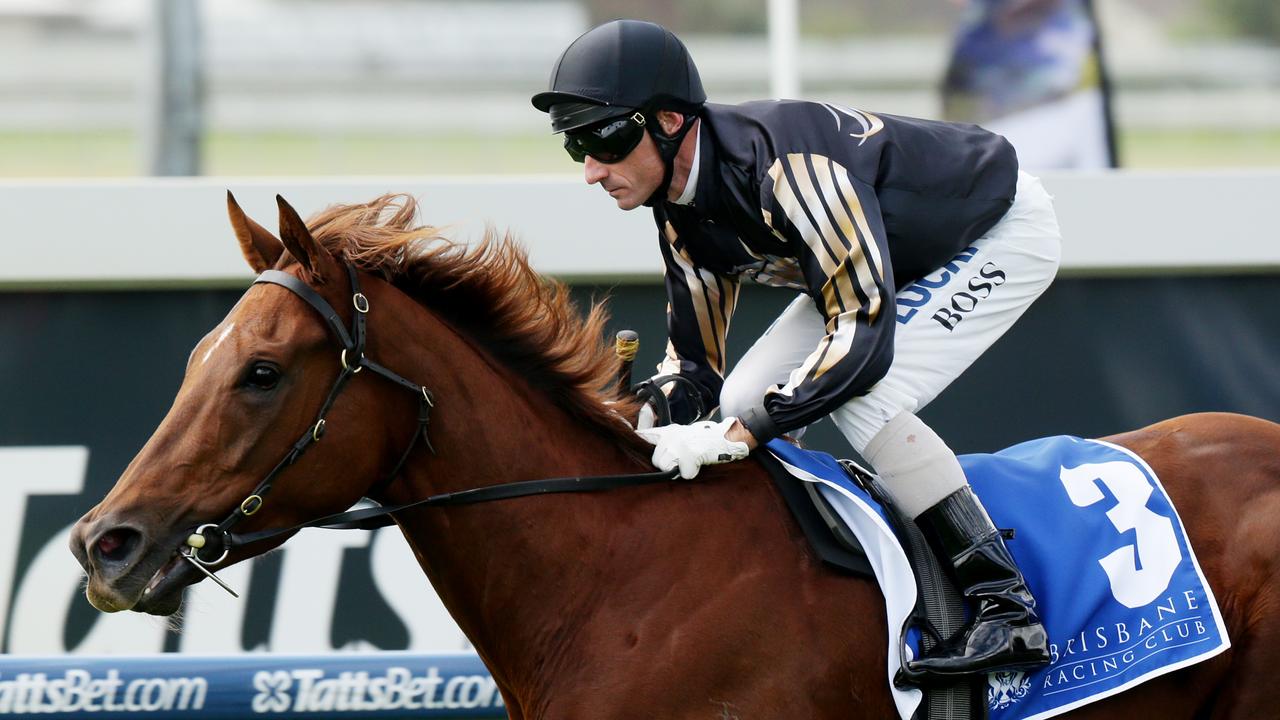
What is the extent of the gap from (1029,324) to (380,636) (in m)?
2.49

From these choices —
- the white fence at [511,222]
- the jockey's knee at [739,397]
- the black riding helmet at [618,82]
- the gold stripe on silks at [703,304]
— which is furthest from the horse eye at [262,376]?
the white fence at [511,222]

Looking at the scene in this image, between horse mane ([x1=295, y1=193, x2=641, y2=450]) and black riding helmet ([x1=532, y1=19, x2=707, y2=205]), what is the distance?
28cm

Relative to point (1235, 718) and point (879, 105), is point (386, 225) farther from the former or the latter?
point (879, 105)

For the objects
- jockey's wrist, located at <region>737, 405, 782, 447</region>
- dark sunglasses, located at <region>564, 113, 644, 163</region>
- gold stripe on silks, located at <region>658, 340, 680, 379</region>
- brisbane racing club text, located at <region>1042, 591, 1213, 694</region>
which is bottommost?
brisbane racing club text, located at <region>1042, 591, 1213, 694</region>

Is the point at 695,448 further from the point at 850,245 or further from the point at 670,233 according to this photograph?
the point at 670,233

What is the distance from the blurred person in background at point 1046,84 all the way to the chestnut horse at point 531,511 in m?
2.83

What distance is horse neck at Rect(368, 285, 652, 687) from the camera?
2.41 m

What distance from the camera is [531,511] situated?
244cm

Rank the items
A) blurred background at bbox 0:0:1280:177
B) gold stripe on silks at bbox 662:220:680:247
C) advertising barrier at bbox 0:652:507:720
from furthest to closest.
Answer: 1. blurred background at bbox 0:0:1280:177
2. advertising barrier at bbox 0:652:507:720
3. gold stripe on silks at bbox 662:220:680:247

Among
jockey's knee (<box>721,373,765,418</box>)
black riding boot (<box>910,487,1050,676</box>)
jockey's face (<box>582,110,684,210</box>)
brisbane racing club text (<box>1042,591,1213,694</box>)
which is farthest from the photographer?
jockey's knee (<box>721,373,765,418</box>)

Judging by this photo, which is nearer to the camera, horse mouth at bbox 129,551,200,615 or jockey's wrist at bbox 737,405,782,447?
horse mouth at bbox 129,551,200,615

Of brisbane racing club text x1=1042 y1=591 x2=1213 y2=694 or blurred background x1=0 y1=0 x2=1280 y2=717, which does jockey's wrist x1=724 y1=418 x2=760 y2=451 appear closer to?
brisbane racing club text x1=1042 y1=591 x2=1213 y2=694

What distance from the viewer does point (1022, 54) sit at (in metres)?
5.35

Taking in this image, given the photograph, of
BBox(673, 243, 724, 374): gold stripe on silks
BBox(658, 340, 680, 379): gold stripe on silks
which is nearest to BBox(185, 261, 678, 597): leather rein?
BBox(658, 340, 680, 379): gold stripe on silks
